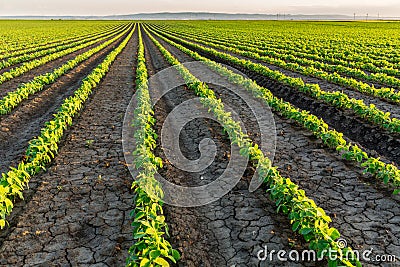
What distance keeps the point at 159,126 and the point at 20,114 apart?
4.14 meters

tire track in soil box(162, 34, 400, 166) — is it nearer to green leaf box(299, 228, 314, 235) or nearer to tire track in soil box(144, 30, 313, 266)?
tire track in soil box(144, 30, 313, 266)

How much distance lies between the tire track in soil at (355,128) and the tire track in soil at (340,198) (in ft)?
4.10

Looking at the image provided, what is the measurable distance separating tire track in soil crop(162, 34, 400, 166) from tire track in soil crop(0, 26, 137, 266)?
17.4 feet

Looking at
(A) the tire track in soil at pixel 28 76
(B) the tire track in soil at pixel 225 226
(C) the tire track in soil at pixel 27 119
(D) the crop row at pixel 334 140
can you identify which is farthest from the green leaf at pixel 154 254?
(A) the tire track in soil at pixel 28 76

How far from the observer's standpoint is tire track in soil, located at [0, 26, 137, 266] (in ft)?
16.1

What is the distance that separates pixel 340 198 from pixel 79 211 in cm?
409

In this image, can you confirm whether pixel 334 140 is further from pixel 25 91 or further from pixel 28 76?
pixel 28 76

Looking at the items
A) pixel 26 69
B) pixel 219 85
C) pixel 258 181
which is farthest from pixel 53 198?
pixel 26 69

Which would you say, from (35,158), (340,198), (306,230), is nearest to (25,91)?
(35,158)

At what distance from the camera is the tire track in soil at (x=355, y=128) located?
8.30 metres

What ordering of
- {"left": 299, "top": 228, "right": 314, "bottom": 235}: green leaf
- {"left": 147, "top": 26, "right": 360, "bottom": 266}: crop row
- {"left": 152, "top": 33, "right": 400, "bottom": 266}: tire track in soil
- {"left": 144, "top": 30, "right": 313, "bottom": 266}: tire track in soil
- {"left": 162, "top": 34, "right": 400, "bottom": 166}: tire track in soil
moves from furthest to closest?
1. {"left": 162, "top": 34, "right": 400, "bottom": 166}: tire track in soil
2. {"left": 152, "top": 33, "right": 400, "bottom": 266}: tire track in soil
3. {"left": 144, "top": 30, "right": 313, "bottom": 266}: tire track in soil
4. {"left": 299, "top": 228, "right": 314, "bottom": 235}: green leaf
5. {"left": 147, "top": 26, "right": 360, "bottom": 266}: crop row

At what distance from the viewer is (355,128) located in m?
9.64

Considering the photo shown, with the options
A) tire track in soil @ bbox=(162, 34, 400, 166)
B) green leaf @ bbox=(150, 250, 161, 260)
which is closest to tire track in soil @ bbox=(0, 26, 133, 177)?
green leaf @ bbox=(150, 250, 161, 260)

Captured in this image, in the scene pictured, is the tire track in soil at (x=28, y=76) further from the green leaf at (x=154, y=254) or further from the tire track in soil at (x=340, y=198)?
the green leaf at (x=154, y=254)
